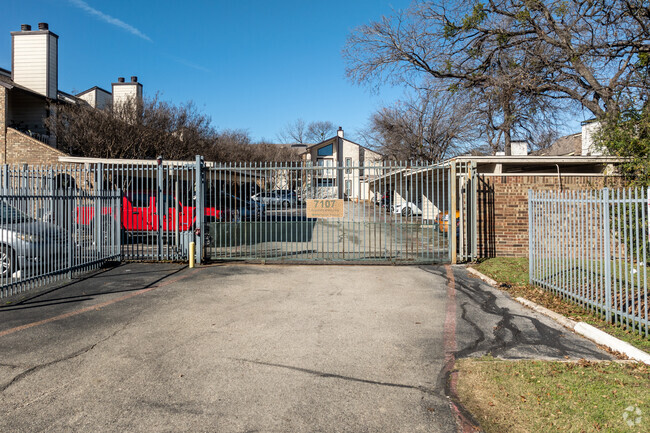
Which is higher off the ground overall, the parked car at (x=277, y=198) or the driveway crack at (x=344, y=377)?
the parked car at (x=277, y=198)

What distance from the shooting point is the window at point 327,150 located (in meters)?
55.0

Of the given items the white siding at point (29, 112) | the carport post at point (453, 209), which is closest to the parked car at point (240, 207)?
the carport post at point (453, 209)

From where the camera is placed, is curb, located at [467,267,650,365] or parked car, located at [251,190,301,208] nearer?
curb, located at [467,267,650,365]

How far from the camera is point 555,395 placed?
12.8 ft

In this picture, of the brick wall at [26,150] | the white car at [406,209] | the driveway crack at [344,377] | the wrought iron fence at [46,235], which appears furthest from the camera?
the brick wall at [26,150]

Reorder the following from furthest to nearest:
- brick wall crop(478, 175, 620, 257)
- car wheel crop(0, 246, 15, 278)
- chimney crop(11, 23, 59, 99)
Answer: chimney crop(11, 23, 59, 99) < brick wall crop(478, 175, 620, 257) < car wheel crop(0, 246, 15, 278)

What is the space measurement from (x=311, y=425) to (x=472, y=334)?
3136 millimetres

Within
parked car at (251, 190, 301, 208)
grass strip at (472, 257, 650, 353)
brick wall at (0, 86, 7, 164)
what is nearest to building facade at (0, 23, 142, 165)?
brick wall at (0, 86, 7, 164)

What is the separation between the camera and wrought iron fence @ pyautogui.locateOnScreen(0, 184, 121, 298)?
7605 mm

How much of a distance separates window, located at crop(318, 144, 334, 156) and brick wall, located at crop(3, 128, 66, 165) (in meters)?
38.0

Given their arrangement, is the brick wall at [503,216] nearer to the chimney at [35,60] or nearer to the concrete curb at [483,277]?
the concrete curb at [483,277]

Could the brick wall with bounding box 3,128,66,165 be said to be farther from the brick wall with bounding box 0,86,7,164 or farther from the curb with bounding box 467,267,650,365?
the curb with bounding box 467,267,650,365

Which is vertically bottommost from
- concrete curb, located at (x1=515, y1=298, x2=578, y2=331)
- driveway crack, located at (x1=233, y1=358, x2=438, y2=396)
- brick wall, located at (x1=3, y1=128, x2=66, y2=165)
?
driveway crack, located at (x1=233, y1=358, x2=438, y2=396)

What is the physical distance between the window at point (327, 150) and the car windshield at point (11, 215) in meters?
48.0
